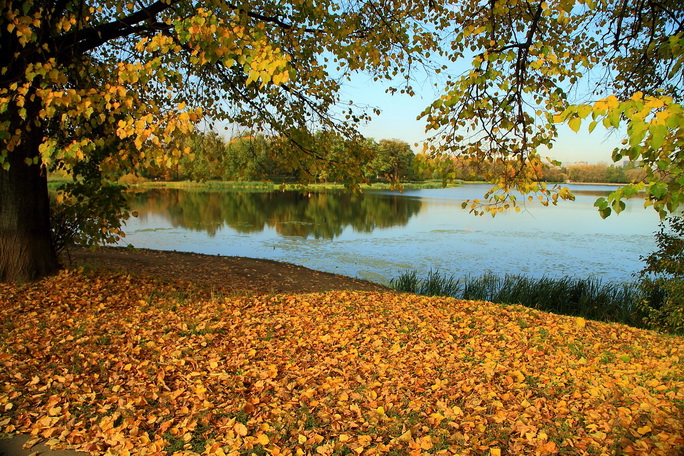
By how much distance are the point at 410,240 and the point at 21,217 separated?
1380cm

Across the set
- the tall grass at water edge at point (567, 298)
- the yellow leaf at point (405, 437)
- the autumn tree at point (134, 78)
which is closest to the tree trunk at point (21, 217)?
the autumn tree at point (134, 78)

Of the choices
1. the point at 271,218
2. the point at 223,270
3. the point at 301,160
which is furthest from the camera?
the point at 271,218

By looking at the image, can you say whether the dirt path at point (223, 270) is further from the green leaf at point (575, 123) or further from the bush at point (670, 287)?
the green leaf at point (575, 123)

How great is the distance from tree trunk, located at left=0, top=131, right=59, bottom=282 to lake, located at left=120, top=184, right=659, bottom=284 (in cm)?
384

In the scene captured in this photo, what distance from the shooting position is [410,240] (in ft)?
57.9

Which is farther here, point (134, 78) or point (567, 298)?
point (567, 298)

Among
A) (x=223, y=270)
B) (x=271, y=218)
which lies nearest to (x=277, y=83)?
(x=223, y=270)

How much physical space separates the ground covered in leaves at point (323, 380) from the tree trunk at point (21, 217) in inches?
20.3

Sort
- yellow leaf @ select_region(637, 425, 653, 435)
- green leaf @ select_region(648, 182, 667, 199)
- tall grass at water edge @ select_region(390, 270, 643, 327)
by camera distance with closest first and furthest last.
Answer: green leaf @ select_region(648, 182, 667, 199) → yellow leaf @ select_region(637, 425, 653, 435) → tall grass at water edge @ select_region(390, 270, 643, 327)

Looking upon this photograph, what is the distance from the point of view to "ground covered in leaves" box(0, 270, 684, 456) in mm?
2809

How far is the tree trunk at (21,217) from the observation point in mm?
5711

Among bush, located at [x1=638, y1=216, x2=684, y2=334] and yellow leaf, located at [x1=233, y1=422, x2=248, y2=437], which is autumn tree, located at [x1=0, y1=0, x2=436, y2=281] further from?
bush, located at [x1=638, y1=216, x2=684, y2=334]

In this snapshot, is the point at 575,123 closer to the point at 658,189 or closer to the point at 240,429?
the point at 658,189

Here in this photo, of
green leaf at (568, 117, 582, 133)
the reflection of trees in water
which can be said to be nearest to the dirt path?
green leaf at (568, 117, 582, 133)
